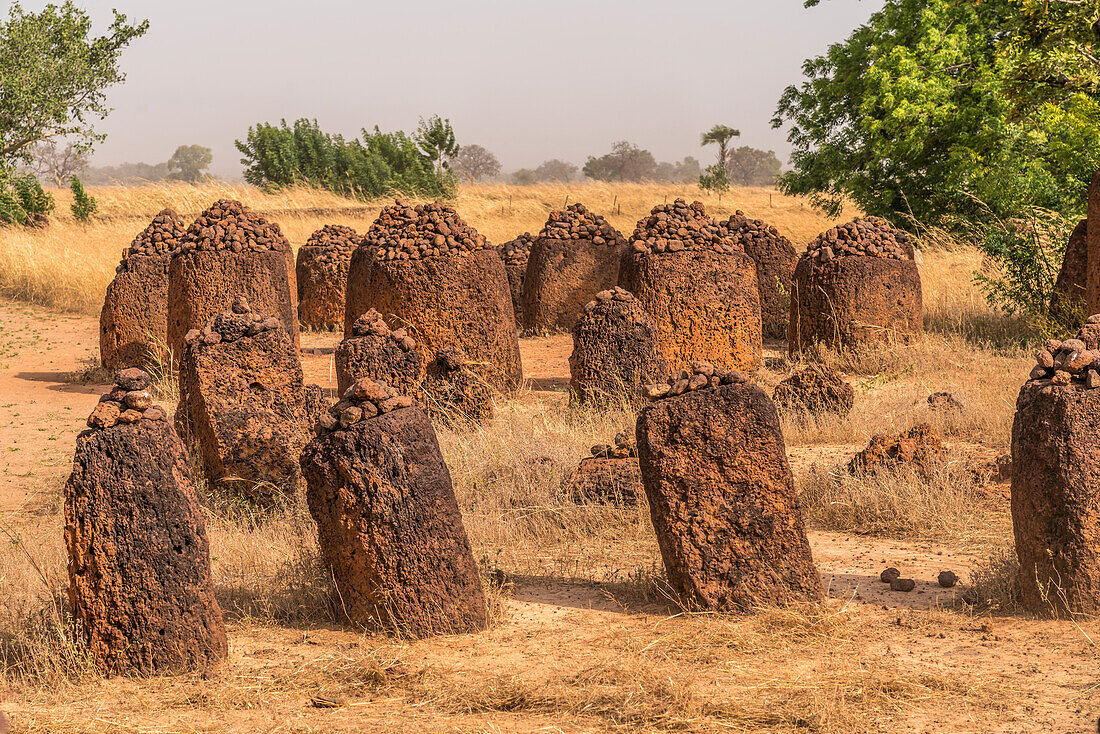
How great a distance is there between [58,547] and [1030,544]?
441cm

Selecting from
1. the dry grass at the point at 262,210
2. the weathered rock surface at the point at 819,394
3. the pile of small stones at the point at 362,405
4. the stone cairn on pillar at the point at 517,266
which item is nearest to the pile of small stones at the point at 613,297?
the weathered rock surface at the point at 819,394

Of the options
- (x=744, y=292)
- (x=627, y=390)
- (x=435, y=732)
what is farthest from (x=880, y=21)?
(x=435, y=732)

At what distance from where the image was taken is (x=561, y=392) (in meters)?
9.62

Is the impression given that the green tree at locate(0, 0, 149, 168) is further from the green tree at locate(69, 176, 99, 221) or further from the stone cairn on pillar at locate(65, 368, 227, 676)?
the stone cairn on pillar at locate(65, 368, 227, 676)

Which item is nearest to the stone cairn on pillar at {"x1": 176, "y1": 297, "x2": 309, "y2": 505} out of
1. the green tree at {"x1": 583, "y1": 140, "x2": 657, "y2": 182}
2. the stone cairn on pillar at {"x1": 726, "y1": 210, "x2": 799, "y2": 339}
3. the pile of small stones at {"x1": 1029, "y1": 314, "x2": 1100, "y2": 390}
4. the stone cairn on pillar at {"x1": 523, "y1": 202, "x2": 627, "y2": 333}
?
the pile of small stones at {"x1": 1029, "y1": 314, "x2": 1100, "y2": 390}

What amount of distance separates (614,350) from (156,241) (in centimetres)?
524

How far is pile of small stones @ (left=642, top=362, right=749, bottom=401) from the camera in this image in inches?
175

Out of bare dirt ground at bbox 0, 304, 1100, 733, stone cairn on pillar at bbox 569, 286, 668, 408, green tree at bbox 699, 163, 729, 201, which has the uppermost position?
green tree at bbox 699, 163, 729, 201

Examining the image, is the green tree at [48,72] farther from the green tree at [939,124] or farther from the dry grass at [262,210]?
the green tree at [939,124]

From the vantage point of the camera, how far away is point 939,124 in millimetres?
16000

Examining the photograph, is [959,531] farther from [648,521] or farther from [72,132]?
[72,132]

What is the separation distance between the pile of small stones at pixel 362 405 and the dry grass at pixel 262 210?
40.2 feet

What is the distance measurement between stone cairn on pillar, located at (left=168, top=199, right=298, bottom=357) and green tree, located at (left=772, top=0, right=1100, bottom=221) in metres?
7.48

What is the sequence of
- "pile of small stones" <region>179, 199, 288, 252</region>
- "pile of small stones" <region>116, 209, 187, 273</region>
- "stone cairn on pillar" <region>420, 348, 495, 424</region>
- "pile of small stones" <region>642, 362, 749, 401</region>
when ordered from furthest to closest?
"pile of small stones" <region>116, 209, 187, 273</region>, "pile of small stones" <region>179, 199, 288, 252</region>, "stone cairn on pillar" <region>420, 348, 495, 424</region>, "pile of small stones" <region>642, 362, 749, 401</region>
